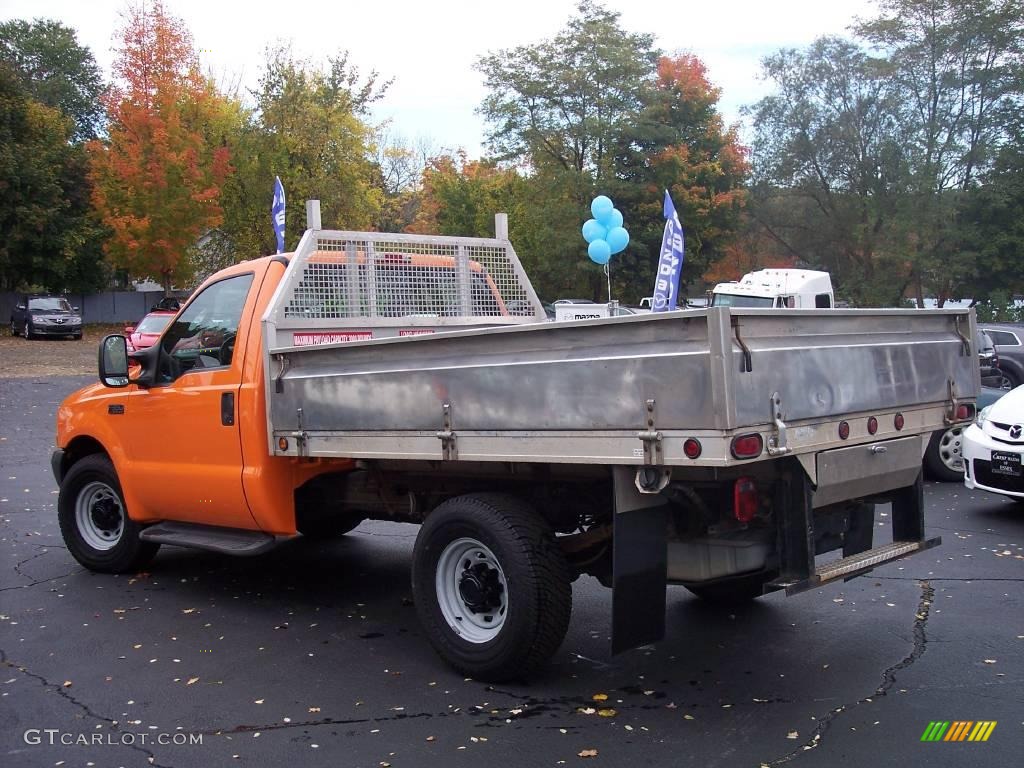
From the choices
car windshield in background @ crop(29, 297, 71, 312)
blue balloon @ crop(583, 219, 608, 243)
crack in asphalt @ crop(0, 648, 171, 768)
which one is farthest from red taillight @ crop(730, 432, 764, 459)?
car windshield in background @ crop(29, 297, 71, 312)

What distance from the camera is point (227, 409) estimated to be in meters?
6.12

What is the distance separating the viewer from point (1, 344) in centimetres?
3606

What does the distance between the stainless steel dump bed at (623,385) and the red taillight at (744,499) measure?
11.0 inches

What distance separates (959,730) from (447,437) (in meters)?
2.59

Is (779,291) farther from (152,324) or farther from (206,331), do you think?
(206,331)

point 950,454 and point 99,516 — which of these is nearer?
point 99,516

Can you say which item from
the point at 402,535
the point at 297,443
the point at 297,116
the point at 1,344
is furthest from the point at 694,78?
the point at 297,443

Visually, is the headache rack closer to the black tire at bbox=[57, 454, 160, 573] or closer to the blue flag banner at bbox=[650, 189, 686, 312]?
the black tire at bbox=[57, 454, 160, 573]

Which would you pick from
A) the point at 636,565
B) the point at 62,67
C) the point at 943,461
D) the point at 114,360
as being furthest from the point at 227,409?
the point at 62,67

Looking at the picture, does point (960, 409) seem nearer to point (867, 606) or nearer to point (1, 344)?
point (867, 606)

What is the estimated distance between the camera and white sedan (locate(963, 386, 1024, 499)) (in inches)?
328

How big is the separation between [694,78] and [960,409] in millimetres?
35783

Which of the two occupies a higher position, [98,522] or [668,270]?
[668,270]

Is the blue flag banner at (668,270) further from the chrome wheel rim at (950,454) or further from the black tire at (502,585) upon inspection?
the black tire at (502,585)
